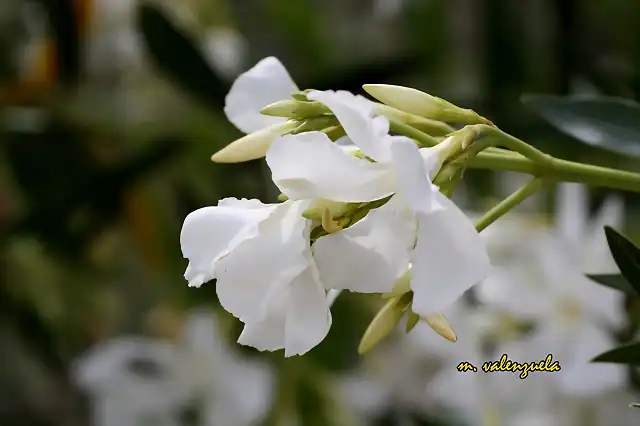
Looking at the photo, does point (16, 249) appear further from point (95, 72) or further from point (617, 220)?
point (617, 220)

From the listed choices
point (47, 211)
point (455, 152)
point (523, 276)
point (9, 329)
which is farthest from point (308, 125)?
point (9, 329)

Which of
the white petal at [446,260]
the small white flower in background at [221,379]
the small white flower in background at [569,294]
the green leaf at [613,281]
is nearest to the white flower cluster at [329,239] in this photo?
the white petal at [446,260]

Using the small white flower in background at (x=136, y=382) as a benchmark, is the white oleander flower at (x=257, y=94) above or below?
above

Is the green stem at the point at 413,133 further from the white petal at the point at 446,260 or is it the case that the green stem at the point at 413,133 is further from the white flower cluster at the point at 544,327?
the white flower cluster at the point at 544,327
